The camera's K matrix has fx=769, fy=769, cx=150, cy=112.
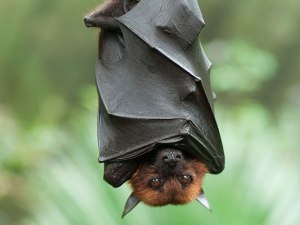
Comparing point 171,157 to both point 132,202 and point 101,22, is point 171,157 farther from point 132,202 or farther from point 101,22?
point 101,22

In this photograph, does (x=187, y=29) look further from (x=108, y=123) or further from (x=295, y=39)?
(x=295, y=39)

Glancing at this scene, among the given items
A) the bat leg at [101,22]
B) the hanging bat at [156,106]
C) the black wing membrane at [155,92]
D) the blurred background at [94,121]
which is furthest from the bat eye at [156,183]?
the blurred background at [94,121]

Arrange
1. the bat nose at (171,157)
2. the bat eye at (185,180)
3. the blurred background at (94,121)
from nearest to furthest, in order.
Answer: the bat nose at (171,157) → the bat eye at (185,180) → the blurred background at (94,121)

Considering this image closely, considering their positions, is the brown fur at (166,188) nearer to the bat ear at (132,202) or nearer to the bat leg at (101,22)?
the bat ear at (132,202)

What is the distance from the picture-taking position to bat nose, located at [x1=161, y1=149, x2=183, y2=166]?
308 cm

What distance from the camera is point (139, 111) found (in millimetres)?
3139

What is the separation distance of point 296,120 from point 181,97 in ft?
16.5

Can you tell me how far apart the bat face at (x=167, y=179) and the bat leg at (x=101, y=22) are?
59 centimetres

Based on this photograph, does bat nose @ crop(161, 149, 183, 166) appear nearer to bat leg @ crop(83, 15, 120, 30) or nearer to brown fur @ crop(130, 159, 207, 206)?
brown fur @ crop(130, 159, 207, 206)

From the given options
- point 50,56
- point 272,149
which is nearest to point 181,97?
point 272,149

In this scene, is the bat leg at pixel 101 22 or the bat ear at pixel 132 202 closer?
the bat ear at pixel 132 202

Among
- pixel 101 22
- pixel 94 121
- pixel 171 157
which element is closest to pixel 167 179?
pixel 171 157

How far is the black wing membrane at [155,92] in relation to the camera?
3098 millimetres

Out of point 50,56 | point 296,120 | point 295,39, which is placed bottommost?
point 50,56
